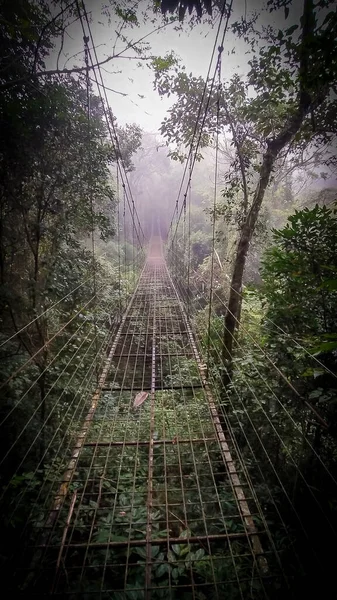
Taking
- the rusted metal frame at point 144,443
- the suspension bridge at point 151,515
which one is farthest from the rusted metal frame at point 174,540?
the rusted metal frame at point 144,443

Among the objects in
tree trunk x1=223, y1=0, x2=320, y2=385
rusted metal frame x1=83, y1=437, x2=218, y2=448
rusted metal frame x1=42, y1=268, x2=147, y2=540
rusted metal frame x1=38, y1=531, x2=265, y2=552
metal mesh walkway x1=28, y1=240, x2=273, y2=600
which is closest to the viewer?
metal mesh walkway x1=28, y1=240, x2=273, y2=600

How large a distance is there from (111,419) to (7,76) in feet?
8.85

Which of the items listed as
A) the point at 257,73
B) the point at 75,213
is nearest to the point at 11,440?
the point at 75,213

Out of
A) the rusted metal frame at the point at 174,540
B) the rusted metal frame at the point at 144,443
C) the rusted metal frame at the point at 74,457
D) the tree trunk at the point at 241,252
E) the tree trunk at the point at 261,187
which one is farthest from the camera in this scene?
the tree trunk at the point at 241,252

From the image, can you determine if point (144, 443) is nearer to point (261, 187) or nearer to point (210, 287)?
point (210, 287)

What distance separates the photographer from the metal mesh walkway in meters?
1.11

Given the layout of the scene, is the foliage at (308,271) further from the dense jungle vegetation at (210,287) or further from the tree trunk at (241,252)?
the tree trunk at (241,252)

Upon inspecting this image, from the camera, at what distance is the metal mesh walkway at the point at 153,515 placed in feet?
3.66

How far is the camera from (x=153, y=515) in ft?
4.49

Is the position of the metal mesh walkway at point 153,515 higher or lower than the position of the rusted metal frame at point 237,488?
lower

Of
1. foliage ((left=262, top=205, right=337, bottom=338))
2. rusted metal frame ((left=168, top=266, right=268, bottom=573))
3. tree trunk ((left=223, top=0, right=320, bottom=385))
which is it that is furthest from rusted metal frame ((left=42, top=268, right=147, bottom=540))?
foliage ((left=262, top=205, right=337, bottom=338))

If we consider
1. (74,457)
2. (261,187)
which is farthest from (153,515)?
(261,187)

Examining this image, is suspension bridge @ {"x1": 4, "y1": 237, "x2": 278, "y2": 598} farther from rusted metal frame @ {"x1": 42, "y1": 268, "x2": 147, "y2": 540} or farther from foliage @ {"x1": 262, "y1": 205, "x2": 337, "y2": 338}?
foliage @ {"x1": 262, "y1": 205, "x2": 337, "y2": 338}

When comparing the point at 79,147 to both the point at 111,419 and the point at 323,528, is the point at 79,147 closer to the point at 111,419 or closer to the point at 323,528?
the point at 111,419
